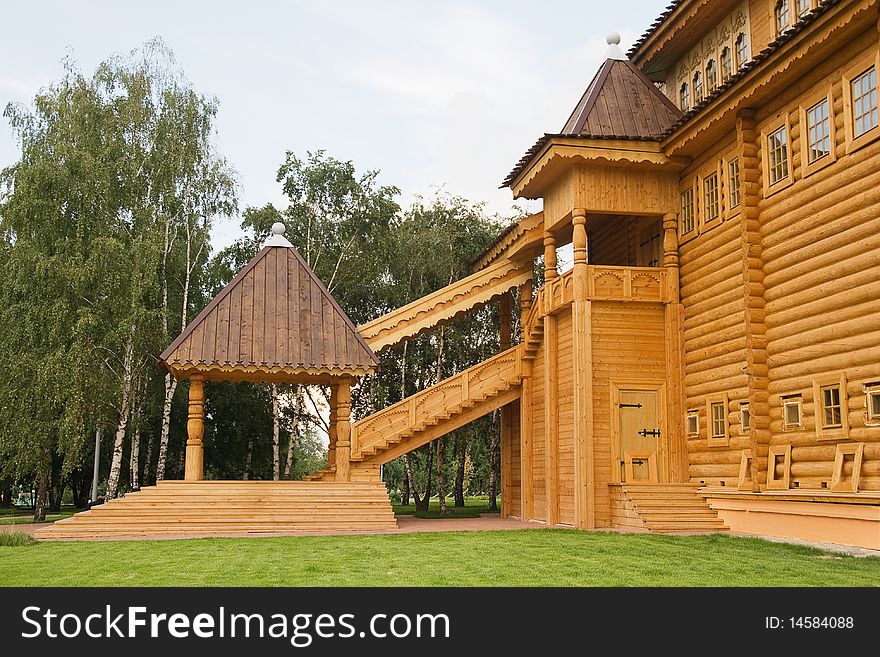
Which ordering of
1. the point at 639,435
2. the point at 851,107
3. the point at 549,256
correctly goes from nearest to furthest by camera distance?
1. the point at 851,107
2. the point at 639,435
3. the point at 549,256

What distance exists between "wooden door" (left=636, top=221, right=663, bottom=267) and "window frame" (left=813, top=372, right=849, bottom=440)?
691 centimetres

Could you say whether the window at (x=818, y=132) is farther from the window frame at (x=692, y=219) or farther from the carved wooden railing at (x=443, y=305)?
the carved wooden railing at (x=443, y=305)

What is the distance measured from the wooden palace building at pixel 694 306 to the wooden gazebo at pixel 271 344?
0.39 ft

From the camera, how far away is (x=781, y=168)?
628 inches

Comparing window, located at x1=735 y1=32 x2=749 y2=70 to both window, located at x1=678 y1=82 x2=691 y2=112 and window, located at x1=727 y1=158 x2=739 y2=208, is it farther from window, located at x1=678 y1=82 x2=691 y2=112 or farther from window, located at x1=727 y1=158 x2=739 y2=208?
window, located at x1=727 y1=158 x2=739 y2=208

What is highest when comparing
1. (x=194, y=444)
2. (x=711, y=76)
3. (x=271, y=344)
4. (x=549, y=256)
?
(x=711, y=76)

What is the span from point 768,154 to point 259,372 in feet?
37.5

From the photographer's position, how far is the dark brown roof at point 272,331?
19109mm

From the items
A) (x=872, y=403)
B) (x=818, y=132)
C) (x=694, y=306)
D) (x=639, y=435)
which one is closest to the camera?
(x=872, y=403)

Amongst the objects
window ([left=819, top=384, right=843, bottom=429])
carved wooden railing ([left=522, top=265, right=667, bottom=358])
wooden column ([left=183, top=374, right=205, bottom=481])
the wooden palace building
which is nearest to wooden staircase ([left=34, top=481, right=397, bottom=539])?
the wooden palace building

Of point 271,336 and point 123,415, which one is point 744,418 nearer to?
point 271,336

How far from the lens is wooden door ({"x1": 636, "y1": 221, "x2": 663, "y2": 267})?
2094 centimetres

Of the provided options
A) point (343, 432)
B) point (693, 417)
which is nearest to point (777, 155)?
point (693, 417)

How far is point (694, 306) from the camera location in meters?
19.0
